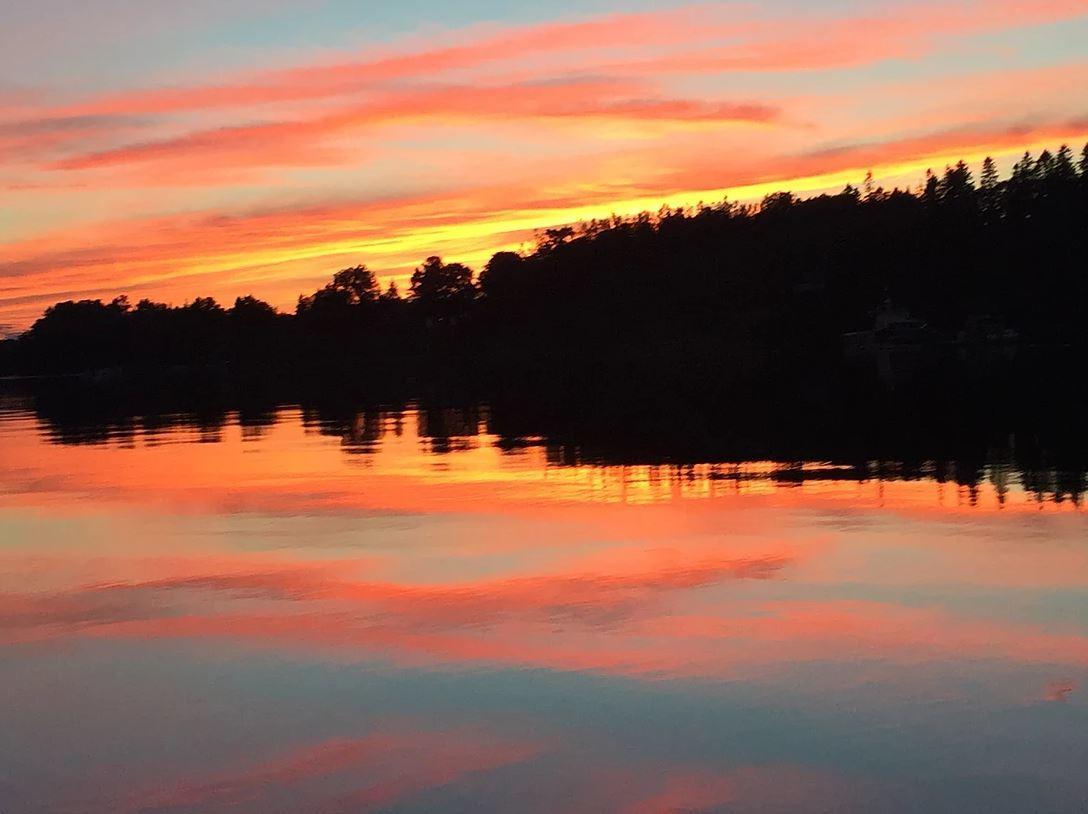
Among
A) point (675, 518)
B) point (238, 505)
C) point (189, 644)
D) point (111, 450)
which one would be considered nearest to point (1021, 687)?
point (189, 644)

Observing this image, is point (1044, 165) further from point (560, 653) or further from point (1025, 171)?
point (560, 653)

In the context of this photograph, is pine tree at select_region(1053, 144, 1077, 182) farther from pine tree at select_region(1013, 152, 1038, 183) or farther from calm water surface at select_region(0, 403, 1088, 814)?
calm water surface at select_region(0, 403, 1088, 814)

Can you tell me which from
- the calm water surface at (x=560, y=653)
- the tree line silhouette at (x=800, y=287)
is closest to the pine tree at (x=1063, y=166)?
the tree line silhouette at (x=800, y=287)

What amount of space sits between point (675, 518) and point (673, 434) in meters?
14.3

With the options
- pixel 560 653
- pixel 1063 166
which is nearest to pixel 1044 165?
pixel 1063 166

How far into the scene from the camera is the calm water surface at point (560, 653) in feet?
29.0

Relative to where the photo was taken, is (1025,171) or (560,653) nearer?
(560,653)

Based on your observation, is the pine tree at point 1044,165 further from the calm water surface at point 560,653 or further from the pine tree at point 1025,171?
the calm water surface at point 560,653

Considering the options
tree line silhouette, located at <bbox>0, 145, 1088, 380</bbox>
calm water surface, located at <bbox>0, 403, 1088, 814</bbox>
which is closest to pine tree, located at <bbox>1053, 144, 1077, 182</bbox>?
tree line silhouette, located at <bbox>0, 145, 1088, 380</bbox>

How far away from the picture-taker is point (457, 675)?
1135 centimetres

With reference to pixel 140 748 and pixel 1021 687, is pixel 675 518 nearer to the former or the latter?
pixel 1021 687

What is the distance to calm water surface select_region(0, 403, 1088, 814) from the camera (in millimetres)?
8836

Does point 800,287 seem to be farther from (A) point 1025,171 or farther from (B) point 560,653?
(B) point 560,653

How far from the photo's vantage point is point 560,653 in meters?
11.8
